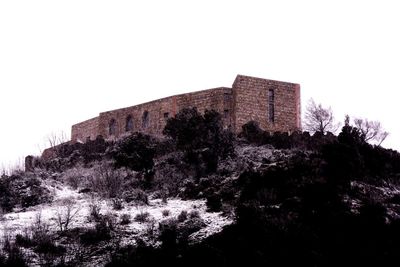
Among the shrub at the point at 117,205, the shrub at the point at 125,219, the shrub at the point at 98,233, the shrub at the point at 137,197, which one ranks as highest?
the shrub at the point at 137,197

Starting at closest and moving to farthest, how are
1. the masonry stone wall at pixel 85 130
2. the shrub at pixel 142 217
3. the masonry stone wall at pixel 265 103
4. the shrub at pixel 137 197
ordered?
the shrub at pixel 142 217, the shrub at pixel 137 197, the masonry stone wall at pixel 265 103, the masonry stone wall at pixel 85 130

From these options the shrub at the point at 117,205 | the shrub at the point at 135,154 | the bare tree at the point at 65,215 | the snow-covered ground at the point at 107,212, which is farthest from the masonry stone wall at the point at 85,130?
the shrub at the point at 117,205

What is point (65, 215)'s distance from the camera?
21.7 metres

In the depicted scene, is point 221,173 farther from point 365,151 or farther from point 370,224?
point 370,224

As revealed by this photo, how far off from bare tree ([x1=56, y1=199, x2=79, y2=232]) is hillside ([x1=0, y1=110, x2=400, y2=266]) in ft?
0.21

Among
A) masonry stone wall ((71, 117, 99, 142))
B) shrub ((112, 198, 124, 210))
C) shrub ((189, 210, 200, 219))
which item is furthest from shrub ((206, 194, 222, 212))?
masonry stone wall ((71, 117, 99, 142))

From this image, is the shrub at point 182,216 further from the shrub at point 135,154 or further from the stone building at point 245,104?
the stone building at point 245,104

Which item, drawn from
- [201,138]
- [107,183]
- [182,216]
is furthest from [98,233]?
[201,138]

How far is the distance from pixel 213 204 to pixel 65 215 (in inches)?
202

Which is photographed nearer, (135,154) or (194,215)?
(194,215)

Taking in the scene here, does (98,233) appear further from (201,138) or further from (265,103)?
(265,103)

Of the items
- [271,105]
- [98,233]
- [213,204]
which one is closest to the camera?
[98,233]

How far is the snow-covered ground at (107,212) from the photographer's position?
20.0 m

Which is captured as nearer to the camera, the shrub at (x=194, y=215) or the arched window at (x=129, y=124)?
the shrub at (x=194, y=215)
